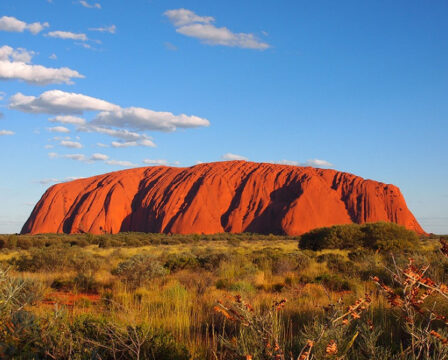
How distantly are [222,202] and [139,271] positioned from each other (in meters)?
56.2

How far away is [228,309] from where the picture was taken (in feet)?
7.29

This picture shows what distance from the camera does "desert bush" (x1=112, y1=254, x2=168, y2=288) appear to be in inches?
383

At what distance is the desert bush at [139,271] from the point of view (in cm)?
974

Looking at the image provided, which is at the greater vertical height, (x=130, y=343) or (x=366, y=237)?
(x=366, y=237)

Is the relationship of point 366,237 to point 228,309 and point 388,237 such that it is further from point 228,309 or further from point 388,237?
point 228,309

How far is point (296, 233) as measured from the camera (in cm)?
5650

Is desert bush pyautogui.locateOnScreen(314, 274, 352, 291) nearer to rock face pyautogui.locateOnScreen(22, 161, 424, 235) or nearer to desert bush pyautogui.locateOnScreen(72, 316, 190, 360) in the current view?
desert bush pyautogui.locateOnScreen(72, 316, 190, 360)

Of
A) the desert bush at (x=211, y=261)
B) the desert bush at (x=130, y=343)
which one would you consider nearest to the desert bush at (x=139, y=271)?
the desert bush at (x=211, y=261)

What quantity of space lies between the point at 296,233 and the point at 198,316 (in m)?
52.3

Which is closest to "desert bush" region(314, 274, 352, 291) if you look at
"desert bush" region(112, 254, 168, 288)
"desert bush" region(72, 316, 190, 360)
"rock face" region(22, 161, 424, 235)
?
"desert bush" region(112, 254, 168, 288)

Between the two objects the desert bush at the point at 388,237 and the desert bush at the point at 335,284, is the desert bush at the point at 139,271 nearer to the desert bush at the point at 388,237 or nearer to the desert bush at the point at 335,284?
the desert bush at the point at 335,284

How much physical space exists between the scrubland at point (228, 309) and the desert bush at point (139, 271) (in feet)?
0.12

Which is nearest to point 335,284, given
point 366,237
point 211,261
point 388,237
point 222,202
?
point 211,261

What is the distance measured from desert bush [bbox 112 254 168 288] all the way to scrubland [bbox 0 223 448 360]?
0.04 m
